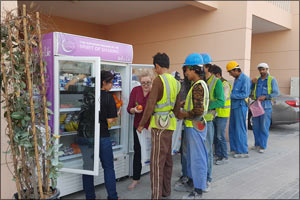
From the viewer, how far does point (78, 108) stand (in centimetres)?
347

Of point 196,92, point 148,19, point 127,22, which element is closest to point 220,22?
point 148,19

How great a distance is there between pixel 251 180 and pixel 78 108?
311 centimetres

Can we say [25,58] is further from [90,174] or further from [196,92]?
[196,92]

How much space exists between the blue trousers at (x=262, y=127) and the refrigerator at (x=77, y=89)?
347 cm

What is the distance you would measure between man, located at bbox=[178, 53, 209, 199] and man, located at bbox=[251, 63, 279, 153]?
3161 millimetres

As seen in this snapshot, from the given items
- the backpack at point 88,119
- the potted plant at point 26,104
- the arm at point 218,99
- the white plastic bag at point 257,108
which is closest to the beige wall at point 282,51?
the white plastic bag at point 257,108

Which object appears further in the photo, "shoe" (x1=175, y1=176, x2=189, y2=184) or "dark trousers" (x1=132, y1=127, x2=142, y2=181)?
"shoe" (x1=175, y1=176, x2=189, y2=184)

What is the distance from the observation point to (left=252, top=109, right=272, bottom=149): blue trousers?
593 cm

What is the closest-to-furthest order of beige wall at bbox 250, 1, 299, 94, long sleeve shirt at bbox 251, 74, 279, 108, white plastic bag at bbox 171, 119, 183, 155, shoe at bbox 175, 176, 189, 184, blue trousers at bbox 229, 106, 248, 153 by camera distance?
1. shoe at bbox 175, 176, 189, 184
2. white plastic bag at bbox 171, 119, 183, 155
3. blue trousers at bbox 229, 106, 248, 153
4. long sleeve shirt at bbox 251, 74, 279, 108
5. beige wall at bbox 250, 1, 299, 94

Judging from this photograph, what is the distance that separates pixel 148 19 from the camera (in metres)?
8.57

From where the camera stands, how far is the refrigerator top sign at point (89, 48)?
3.14 m

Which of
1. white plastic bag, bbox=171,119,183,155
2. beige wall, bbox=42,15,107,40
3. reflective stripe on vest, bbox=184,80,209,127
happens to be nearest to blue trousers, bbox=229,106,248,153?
white plastic bag, bbox=171,119,183,155

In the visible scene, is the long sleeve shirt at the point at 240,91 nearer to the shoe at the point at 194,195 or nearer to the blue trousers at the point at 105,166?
the shoe at the point at 194,195

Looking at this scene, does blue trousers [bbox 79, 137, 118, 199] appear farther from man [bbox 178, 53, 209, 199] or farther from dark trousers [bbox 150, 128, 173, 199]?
man [bbox 178, 53, 209, 199]
